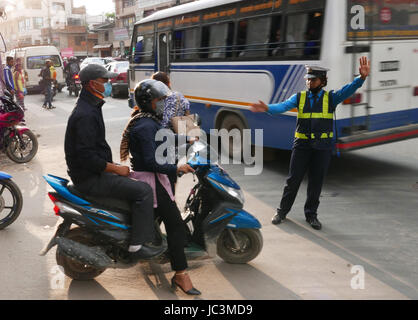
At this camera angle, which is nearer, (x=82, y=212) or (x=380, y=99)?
(x=82, y=212)

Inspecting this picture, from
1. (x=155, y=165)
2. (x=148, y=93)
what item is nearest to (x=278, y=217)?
(x=155, y=165)

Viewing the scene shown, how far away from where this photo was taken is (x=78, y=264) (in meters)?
3.64

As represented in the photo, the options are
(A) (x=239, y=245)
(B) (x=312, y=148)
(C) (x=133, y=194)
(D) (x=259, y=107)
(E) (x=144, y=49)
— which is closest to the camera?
(C) (x=133, y=194)

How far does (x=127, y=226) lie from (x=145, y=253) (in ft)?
0.86

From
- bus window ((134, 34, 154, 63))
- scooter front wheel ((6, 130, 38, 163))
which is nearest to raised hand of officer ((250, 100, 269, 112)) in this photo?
scooter front wheel ((6, 130, 38, 163))

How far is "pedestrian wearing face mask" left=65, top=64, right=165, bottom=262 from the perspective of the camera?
319cm

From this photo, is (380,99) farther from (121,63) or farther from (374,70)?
(121,63)

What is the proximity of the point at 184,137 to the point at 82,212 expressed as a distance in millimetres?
1391

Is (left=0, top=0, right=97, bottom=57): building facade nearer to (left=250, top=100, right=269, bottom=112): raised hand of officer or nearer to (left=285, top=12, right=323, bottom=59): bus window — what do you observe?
(left=285, top=12, right=323, bottom=59): bus window

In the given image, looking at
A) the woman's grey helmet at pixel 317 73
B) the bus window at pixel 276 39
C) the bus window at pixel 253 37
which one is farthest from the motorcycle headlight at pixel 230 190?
the bus window at pixel 253 37

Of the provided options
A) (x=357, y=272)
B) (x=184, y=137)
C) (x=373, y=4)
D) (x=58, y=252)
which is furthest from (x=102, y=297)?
(x=373, y=4)

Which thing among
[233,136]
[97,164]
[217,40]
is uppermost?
[217,40]

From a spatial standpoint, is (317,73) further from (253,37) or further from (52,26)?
(52,26)

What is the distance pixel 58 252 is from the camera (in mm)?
3539
